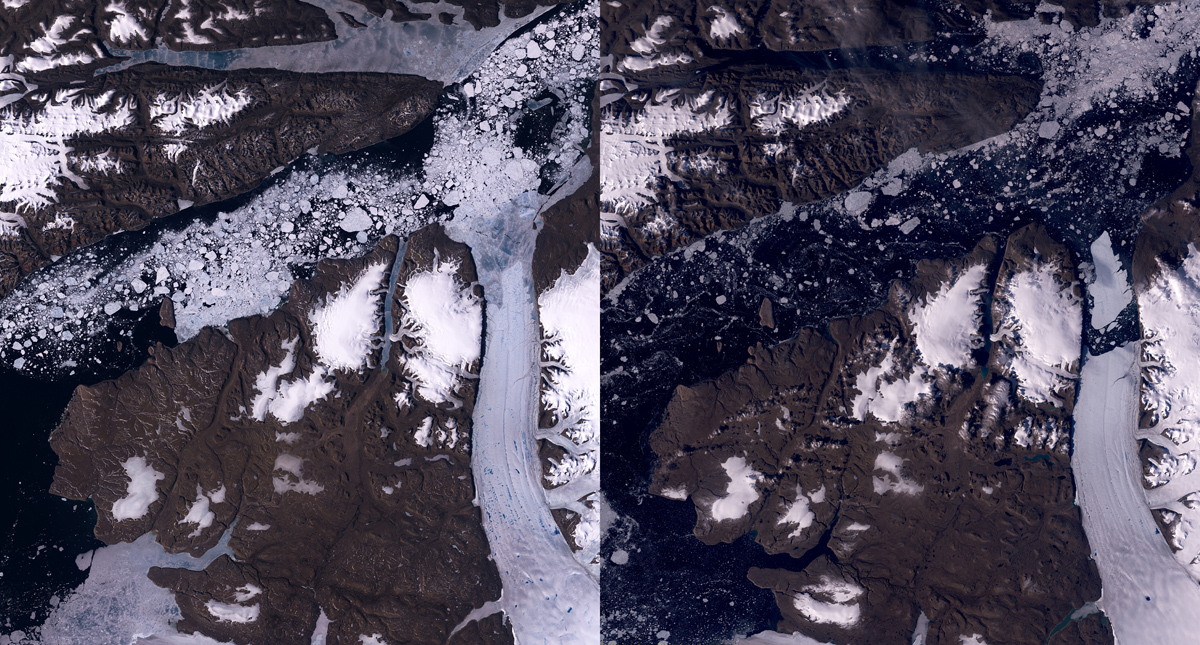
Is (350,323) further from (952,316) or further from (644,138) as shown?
(952,316)

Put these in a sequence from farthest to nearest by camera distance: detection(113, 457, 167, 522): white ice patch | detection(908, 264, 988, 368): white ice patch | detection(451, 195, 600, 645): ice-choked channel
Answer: detection(451, 195, 600, 645): ice-choked channel, detection(113, 457, 167, 522): white ice patch, detection(908, 264, 988, 368): white ice patch

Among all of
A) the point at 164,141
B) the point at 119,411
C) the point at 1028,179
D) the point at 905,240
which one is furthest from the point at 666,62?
the point at 119,411

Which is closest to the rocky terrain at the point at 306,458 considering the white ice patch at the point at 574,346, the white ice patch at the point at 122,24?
the white ice patch at the point at 574,346

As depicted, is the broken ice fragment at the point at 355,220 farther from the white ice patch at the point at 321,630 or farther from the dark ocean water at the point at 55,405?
the white ice patch at the point at 321,630

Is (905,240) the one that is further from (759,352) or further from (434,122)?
(434,122)

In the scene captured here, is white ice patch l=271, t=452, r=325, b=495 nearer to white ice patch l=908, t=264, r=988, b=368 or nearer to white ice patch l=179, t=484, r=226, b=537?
white ice patch l=179, t=484, r=226, b=537

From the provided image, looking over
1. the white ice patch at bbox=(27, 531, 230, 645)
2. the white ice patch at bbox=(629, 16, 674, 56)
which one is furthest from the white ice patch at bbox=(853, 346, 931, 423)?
the white ice patch at bbox=(27, 531, 230, 645)
